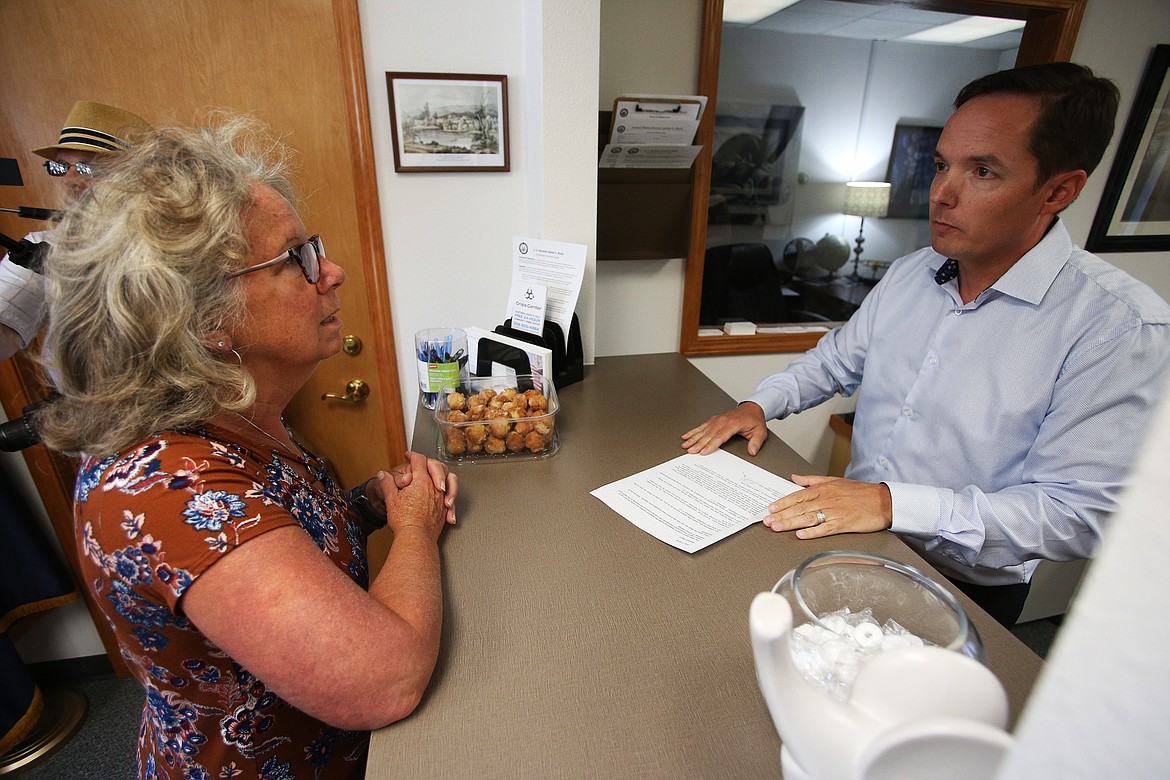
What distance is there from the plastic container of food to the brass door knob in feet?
2.55

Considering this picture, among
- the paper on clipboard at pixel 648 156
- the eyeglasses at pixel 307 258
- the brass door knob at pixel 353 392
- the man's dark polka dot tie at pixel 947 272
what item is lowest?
the brass door knob at pixel 353 392

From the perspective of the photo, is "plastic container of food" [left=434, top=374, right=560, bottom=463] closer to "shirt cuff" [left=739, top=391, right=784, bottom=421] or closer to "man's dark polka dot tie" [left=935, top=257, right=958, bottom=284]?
"shirt cuff" [left=739, top=391, right=784, bottom=421]

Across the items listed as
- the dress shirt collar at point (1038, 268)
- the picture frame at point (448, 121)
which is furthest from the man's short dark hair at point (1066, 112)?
the picture frame at point (448, 121)

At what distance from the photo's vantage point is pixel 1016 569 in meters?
1.18

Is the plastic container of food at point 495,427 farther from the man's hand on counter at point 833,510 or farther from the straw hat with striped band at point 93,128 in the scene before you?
the straw hat with striped band at point 93,128

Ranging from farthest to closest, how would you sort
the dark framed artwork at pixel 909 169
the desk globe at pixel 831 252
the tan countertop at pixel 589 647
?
the dark framed artwork at pixel 909 169 → the desk globe at pixel 831 252 → the tan countertop at pixel 589 647

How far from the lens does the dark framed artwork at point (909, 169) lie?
130 inches

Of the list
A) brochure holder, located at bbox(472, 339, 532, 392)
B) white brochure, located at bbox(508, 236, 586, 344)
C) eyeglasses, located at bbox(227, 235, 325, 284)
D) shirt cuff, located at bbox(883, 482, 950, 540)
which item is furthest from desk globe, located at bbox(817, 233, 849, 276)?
eyeglasses, located at bbox(227, 235, 325, 284)

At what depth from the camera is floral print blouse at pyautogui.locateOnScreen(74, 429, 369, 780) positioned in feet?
2.10

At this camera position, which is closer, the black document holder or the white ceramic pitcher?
the white ceramic pitcher

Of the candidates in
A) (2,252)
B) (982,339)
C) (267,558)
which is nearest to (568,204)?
(982,339)

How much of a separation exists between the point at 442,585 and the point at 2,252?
1811 millimetres

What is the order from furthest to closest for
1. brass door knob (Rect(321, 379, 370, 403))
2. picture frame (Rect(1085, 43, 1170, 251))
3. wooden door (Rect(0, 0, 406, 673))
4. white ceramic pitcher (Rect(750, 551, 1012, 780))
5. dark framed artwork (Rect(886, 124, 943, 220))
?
dark framed artwork (Rect(886, 124, 943, 220)) < picture frame (Rect(1085, 43, 1170, 251)) < brass door knob (Rect(321, 379, 370, 403)) < wooden door (Rect(0, 0, 406, 673)) < white ceramic pitcher (Rect(750, 551, 1012, 780))

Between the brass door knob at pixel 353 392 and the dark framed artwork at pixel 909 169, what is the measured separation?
9.93 feet
